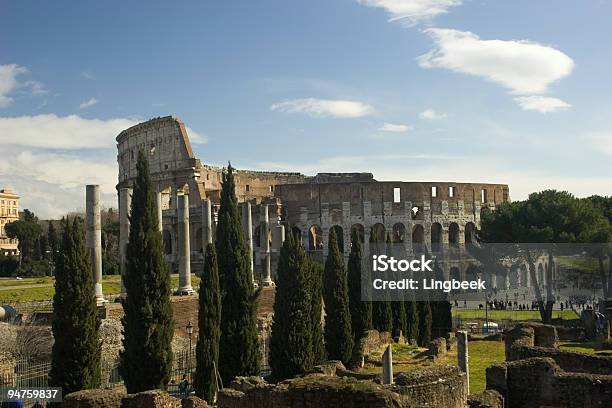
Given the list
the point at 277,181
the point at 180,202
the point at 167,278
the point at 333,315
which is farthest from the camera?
the point at 277,181

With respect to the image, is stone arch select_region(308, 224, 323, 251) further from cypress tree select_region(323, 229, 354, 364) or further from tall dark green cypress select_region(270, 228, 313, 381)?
tall dark green cypress select_region(270, 228, 313, 381)

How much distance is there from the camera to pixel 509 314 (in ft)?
115

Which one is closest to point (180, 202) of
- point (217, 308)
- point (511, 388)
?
point (217, 308)

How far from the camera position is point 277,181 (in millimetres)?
63125

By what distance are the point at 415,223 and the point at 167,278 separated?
133 feet

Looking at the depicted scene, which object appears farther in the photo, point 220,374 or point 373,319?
point 373,319

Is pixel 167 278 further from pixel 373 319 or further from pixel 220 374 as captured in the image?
pixel 373 319

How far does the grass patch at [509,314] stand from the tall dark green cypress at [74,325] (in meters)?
24.8

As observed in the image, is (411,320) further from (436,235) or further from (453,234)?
(453,234)

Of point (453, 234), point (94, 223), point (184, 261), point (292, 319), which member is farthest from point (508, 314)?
point (94, 223)

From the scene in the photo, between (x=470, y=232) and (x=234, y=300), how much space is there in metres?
41.9

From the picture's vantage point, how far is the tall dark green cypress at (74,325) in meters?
12.3

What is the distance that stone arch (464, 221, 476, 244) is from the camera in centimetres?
5440

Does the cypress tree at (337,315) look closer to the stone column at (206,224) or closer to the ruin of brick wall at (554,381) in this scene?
the stone column at (206,224)
